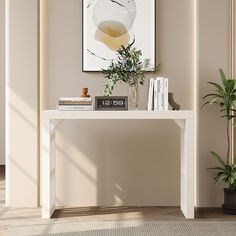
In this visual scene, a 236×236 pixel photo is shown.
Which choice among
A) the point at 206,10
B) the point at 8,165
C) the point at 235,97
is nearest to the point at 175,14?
the point at 206,10

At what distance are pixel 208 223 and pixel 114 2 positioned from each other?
1.90 metres

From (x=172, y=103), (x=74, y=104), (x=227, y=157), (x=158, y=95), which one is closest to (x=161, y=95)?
(x=158, y=95)

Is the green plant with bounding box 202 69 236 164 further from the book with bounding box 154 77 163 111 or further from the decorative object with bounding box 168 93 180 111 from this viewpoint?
the book with bounding box 154 77 163 111

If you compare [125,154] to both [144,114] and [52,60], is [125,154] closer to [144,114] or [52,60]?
[144,114]

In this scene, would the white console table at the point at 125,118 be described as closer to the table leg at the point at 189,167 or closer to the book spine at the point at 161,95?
the table leg at the point at 189,167

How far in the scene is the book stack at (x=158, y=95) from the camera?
3.83m

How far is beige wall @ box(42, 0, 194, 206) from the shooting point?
4.29m

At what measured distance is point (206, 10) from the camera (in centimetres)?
416

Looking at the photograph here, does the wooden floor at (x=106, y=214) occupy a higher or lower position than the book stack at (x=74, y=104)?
lower

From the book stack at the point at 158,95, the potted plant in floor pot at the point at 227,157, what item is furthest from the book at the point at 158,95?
the potted plant in floor pot at the point at 227,157

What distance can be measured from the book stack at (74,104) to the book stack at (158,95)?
17.7 inches

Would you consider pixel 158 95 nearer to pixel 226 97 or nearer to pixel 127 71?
pixel 127 71

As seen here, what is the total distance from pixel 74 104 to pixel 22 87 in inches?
24.7

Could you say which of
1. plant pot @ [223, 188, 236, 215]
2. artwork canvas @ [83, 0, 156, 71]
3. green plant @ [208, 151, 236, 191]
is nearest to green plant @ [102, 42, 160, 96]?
artwork canvas @ [83, 0, 156, 71]
